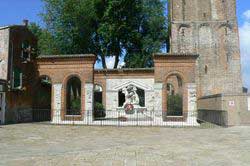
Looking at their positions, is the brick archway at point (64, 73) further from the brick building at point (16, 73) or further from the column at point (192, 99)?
the column at point (192, 99)

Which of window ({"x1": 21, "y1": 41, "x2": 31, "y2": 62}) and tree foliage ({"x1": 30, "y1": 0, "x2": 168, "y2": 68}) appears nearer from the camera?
window ({"x1": 21, "y1": 41, "x2": 31, "y2": 62})

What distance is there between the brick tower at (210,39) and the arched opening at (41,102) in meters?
17.4

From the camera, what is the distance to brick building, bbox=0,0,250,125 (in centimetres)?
2412

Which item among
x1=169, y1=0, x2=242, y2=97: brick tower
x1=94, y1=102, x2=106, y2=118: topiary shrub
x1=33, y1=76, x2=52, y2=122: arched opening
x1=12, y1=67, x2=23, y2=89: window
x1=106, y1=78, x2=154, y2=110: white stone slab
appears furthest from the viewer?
x1=169, y1=0, x2=242, y2=97: brick tower

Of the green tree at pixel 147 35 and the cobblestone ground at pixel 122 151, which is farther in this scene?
the green tree at pixel 147 35

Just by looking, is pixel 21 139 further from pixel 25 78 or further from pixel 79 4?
pixel 79 4

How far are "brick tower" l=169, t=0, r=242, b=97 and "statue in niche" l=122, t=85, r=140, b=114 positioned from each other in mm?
10032

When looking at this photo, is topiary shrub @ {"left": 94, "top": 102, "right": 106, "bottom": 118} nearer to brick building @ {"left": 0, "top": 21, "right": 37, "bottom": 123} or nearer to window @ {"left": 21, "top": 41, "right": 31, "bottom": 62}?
brick building @ {"left": 0, "top": 21, "right": 37, "bottom": 123}

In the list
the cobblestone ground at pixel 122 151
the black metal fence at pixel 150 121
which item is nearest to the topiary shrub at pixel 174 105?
the black metal fence at pixel 150 121

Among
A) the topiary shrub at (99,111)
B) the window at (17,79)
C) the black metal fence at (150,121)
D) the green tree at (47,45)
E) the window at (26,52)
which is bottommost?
the black metal fence at (150,121)

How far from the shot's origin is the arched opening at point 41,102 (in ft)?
90.0

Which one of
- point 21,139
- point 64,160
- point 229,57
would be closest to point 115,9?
point 229,57

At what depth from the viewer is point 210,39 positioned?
40.8 metres

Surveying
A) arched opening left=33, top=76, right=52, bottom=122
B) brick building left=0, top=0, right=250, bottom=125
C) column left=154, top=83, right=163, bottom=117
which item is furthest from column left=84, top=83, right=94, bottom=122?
column left=154, top=83, right=163, bottom=117
